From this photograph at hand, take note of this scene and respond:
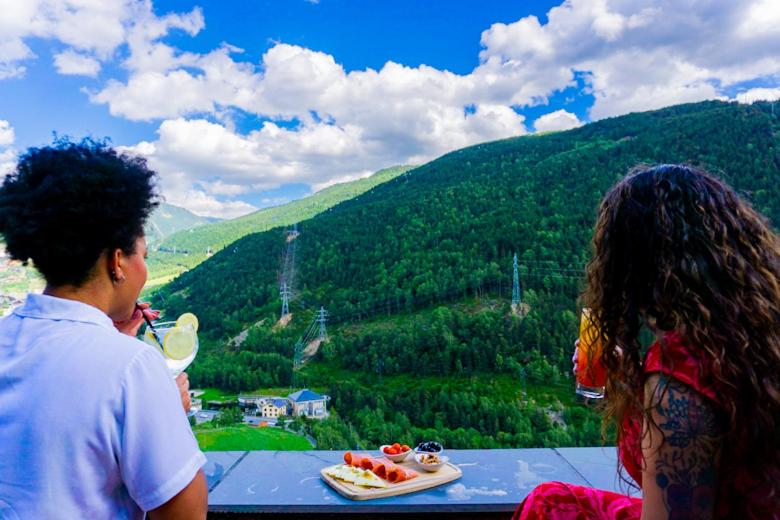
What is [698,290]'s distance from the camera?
2.33 feet

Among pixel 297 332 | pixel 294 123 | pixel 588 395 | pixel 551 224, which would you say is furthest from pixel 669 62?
pixel 588 395

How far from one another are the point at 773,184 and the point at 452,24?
4598mm

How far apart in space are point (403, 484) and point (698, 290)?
112 cm

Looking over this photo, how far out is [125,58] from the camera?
5230 millimetres

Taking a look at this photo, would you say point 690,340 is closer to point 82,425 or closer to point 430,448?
point 82,425

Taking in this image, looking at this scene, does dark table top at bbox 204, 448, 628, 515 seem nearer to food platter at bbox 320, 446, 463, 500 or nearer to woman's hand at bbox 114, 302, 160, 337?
food platter at bbox 320, 446, 463, 500

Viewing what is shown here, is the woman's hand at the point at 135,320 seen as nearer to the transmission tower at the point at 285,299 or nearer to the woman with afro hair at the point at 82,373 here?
the woman with afro hair at the point at 82,373

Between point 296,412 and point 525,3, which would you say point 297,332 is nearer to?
point 296,412

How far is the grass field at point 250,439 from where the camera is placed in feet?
11.5

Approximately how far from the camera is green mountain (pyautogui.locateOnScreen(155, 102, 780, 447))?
15.0 feet

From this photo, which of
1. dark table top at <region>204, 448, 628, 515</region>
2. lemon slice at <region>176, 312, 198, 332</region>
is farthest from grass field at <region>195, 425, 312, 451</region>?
lemon slice at <region>176, 312, 198, 332</region>

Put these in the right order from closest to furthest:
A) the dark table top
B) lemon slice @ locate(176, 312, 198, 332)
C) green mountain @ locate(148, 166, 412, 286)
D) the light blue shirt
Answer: the light blue shirt, lemon slice @ locate(176, 312, 198, 332), the dark table top, green mountain @ locate(148, 166, 412, 286)

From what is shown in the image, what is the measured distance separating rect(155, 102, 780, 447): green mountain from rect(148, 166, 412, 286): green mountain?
920 mm

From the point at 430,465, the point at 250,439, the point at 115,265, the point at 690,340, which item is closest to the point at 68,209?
the point at 115,265
